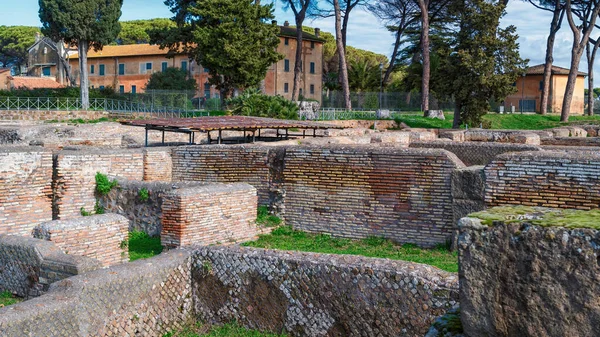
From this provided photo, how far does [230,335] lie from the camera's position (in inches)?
240

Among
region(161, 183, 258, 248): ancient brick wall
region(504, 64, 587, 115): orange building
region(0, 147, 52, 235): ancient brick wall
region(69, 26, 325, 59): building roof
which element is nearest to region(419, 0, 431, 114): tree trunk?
region(69, 26, 325, 59): building roof

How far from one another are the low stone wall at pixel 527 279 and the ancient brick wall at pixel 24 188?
8.24 metres

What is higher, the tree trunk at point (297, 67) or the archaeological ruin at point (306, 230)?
the tree trunk at point (297, 67)

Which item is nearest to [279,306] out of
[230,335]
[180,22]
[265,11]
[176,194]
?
[230,335]

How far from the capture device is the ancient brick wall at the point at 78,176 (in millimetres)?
10078

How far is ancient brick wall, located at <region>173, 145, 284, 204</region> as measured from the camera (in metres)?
10.7

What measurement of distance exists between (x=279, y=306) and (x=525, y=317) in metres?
3.45

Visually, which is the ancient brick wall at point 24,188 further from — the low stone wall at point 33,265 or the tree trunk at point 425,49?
the tree trunk at point 425,49

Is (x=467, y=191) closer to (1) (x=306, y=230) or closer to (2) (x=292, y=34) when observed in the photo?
(1) (x=306, y=230)

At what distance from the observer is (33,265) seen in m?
6.80

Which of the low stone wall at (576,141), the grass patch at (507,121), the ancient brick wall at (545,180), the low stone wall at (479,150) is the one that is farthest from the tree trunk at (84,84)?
the ancient brick wall at (545,180)

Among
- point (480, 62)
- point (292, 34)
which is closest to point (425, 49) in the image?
point (480, 62)

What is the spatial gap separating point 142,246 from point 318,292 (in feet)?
14.5

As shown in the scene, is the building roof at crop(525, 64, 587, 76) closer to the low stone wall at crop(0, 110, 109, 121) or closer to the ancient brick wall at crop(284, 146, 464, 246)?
the low stone wall at crop(0, 110, 109, 121)
